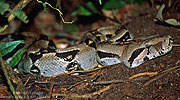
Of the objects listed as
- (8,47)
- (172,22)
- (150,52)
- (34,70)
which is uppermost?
(8,47)

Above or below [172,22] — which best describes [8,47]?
above

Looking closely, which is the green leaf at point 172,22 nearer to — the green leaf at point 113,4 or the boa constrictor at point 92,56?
the boa constrictor at point 92,56

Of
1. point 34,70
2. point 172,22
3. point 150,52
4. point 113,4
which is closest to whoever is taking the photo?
point 150,52

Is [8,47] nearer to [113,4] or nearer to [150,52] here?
[150,52]

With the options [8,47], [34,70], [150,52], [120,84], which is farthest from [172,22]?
[8,47]

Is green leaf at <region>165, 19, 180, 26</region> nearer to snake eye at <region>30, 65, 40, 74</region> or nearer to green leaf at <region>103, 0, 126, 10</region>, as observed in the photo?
green leaf at <region>103, 0, 126, 10</region>

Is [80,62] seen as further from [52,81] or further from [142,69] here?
[142,69]

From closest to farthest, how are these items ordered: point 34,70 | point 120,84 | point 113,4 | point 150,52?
point 120,84 < point 150,52 < point 34,70 < point 113,4

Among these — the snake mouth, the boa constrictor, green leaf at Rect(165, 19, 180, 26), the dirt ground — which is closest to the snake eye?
the boa constrictor
